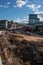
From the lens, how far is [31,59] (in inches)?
717

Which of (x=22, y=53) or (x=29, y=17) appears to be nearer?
(x=22, y=53)

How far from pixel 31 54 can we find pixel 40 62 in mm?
3045

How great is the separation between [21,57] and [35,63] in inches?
98.6

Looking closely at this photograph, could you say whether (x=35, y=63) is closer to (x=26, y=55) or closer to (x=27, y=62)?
(x=27, y=62)

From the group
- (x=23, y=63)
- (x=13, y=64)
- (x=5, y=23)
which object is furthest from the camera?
(x=5, y=23)

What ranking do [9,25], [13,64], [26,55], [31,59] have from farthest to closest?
[9,25] → [26,55] → [31,59] → [13,64]

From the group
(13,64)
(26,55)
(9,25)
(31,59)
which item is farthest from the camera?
(9,25)

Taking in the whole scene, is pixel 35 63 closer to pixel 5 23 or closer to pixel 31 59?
pixel 31 59

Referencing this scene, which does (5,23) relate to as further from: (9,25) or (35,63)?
(35,63)

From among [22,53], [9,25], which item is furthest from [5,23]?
[22,53]

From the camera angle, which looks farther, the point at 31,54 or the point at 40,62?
the point at 31,54

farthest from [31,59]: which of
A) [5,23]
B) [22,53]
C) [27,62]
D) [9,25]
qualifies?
[9,25]

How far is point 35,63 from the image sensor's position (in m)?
17.0

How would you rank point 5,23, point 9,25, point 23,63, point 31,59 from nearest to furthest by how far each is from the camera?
1. point 23,63
2. point 31,59
3. point 5,23
4. point 9,25
